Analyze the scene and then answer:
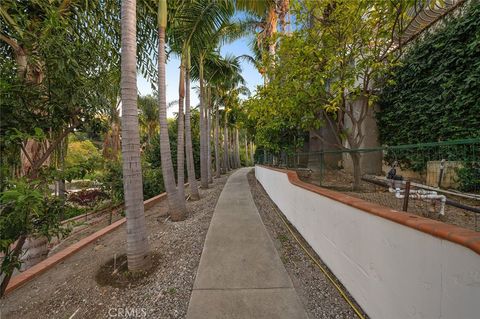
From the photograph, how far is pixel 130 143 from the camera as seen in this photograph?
3.19 metres

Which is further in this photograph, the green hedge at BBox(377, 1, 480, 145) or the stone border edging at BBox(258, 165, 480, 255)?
the green hedge at BBox(377, 1, 480, 145)

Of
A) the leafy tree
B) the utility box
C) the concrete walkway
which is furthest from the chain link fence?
the leafy tree

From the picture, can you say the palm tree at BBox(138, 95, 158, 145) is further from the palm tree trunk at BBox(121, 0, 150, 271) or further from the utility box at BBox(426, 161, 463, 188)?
the utility box at BBox(426, 161, 463, 188)

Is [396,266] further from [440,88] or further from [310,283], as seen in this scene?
[440,88]

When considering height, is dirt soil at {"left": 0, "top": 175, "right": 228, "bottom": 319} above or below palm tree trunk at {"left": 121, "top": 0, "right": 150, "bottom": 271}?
below

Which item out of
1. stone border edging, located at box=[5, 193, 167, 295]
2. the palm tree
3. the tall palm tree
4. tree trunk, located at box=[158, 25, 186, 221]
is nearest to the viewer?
stone border edging, located at box=[5, 193, 167, 295]

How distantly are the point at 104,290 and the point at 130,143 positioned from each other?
6.83 ft

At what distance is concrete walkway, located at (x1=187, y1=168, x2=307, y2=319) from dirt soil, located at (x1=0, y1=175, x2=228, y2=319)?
0.64 ft

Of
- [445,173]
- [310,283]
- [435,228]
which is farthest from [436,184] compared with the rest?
[310,283]

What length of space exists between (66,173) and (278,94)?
5.37 m

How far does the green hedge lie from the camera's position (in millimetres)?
5551

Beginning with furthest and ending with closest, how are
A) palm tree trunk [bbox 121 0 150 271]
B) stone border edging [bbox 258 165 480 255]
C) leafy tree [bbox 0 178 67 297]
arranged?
palm tree trunk [bbox 121 0 150 271]
leafy tree [bbox 0 178 67 297]
stone border edging [bbox 258 165 480 255]

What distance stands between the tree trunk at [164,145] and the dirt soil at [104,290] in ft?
5.10

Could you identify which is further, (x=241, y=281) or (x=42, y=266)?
(x=42, y=266)
